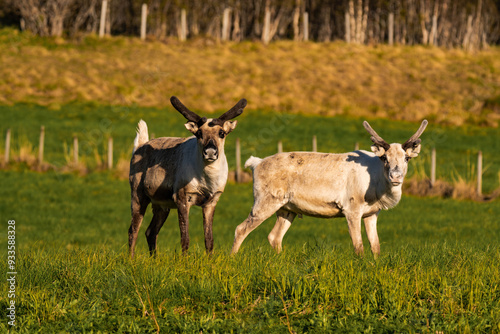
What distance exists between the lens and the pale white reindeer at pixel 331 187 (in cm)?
1110

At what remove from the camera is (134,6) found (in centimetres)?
9431

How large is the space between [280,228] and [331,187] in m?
1.19

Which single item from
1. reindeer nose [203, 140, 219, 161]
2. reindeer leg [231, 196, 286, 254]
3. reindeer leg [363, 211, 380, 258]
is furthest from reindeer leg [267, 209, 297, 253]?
reindeer nose [203, 140, 219, 161]

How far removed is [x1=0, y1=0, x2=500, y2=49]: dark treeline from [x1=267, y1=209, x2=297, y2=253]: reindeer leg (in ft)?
234

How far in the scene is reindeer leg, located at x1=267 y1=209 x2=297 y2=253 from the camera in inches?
469

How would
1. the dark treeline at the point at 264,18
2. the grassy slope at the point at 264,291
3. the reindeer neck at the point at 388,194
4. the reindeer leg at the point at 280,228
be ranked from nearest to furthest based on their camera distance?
1. the grassy slope at the point at 264,291
2. the reindeer neck at the point at 388,194
3. the reindeer leg at the point at 280,228
4. the dark treeline at the point at 264,18

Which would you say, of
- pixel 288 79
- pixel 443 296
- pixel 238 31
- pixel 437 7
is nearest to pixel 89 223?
pixel 443 296

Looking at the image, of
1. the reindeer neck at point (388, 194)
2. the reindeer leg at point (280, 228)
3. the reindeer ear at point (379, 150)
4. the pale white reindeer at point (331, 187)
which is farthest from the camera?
the reindeer leg at point (280, 228)

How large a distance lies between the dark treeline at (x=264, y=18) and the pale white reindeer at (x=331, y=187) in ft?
235

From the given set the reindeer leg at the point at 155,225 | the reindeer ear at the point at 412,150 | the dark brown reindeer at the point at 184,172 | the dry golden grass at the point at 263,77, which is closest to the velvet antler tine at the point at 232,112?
the dark brown reindeer at the point at 184,172

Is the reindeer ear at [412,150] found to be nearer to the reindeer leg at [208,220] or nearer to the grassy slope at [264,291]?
the grassy slope at [264,291]

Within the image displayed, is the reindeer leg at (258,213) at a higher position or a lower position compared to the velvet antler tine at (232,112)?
lower

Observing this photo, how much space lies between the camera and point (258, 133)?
46281 mm

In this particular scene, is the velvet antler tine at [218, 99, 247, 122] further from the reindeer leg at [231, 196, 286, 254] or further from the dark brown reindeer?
the reindeer leg at [231, 196, 286, 254]
